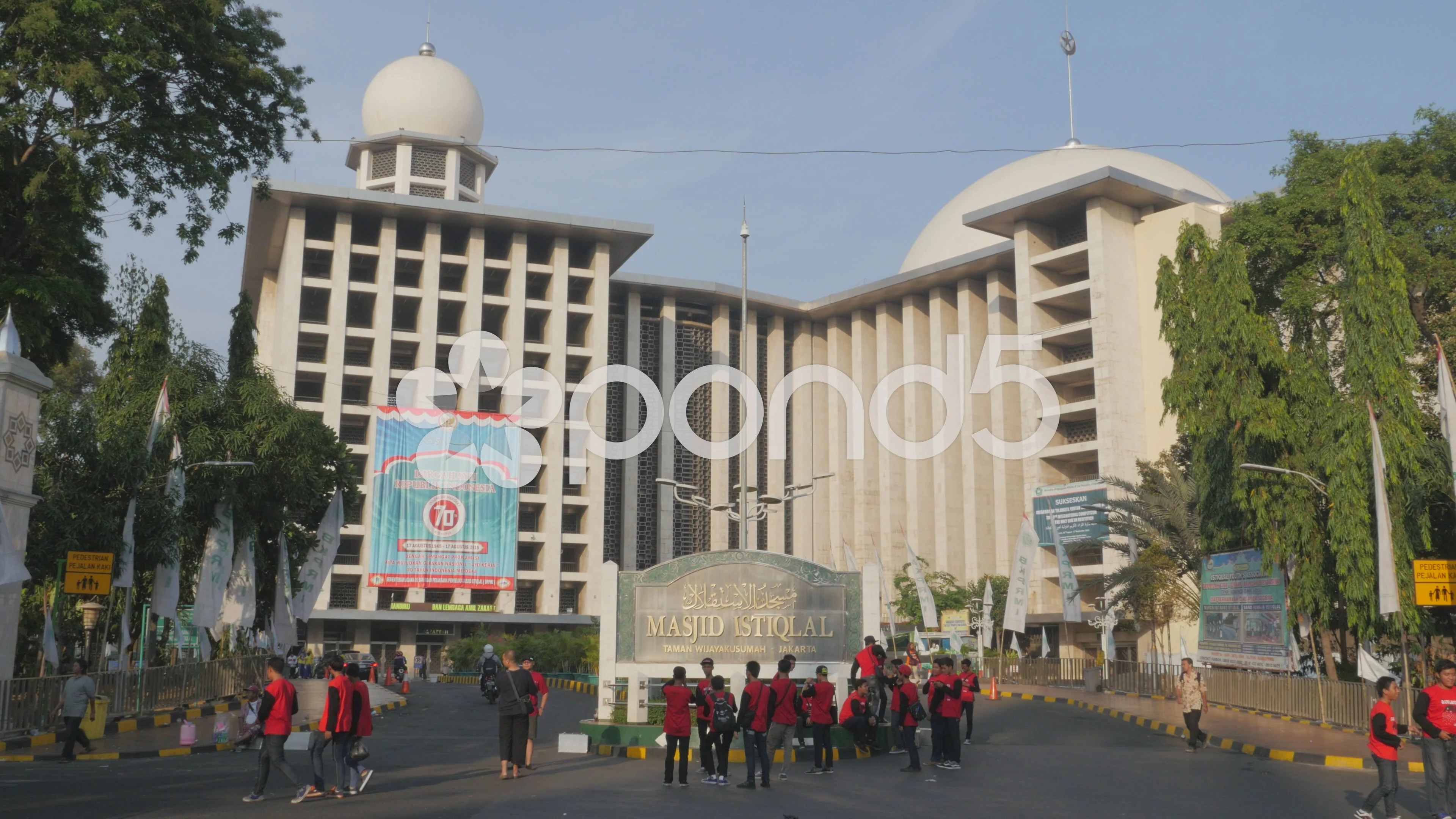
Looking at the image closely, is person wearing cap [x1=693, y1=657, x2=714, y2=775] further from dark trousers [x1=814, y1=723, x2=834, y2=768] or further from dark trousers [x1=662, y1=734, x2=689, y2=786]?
dark trousers [x1=814, y1=723, x2=834, y2=768]

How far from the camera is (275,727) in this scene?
13195 millimetres

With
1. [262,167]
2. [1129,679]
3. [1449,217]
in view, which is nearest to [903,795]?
[262,167]

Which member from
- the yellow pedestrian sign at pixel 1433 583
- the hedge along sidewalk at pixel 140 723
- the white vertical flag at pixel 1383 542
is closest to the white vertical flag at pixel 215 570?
the hedge along sidewalk at pixel 140 723

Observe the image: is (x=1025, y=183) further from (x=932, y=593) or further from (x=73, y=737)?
(x=73, y=737)

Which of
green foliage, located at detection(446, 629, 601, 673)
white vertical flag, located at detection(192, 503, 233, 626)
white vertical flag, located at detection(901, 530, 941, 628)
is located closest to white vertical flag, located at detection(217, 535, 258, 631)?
white vertical flag, located at detection(192, 503, 233, 626)

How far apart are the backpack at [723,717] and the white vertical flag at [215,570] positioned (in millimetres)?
15918

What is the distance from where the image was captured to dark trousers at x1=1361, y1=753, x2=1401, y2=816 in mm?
12102

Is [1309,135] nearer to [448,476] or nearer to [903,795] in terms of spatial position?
[903,795]

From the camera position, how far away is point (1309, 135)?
120 feet

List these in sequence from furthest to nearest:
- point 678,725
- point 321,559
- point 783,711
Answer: point 321,559
point 783,711
point 678,725

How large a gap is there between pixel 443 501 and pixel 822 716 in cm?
5046

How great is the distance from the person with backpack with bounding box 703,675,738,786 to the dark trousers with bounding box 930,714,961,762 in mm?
3170

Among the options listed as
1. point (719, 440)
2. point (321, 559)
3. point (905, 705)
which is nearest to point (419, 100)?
point (719, 440)

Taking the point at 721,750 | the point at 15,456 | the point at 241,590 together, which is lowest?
the point at 721,750
